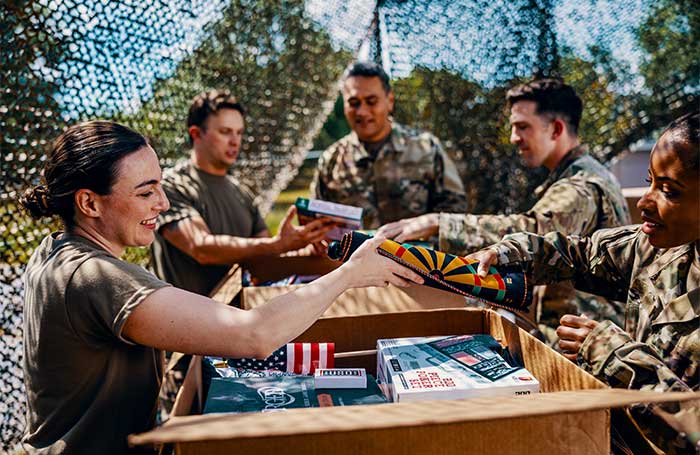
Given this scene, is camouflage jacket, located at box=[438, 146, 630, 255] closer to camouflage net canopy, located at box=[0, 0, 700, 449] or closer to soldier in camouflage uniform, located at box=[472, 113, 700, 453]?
soldier in camouflage uniform, located at box=[472, 113, 700, 453]

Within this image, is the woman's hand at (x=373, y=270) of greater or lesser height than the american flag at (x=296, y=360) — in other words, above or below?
above

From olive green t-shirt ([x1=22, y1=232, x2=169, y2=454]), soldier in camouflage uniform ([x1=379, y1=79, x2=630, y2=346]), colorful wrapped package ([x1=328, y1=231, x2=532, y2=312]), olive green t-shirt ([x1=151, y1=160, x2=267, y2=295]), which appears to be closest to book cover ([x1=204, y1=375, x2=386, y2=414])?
olive green t-shirt ([x1=22, y1=232, x2=169, y2=454])

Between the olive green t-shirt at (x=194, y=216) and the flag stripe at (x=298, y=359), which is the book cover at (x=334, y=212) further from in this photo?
the flag stripe at (x=298, y=359)

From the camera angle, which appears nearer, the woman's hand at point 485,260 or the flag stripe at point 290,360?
the flag stripe at point 290,360

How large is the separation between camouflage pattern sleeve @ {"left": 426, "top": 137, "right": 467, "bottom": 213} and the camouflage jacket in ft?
3.52

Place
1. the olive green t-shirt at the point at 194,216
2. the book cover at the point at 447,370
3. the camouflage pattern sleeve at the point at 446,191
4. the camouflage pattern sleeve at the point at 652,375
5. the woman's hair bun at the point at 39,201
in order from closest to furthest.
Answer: the camouflage pattern sleeve at the point at 652,375
the book cover at the point at 447,370
the woman's hair bun at the point at 39,201
the olive green t-shirt at the point at 194,216
the camouflage pattern sleeve at the point at 446,191

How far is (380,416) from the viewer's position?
2.92 feet

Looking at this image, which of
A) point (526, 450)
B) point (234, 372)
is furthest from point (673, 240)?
point (234, 372)

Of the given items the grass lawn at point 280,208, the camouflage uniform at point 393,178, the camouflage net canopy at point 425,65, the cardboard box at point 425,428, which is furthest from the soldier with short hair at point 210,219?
the grass lawn at point 280,208

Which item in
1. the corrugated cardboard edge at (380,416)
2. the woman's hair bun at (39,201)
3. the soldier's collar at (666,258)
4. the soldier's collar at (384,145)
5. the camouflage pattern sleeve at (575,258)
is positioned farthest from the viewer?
the soldier's collar at (384,145)

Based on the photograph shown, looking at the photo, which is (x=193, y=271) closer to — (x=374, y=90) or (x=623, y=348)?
(x=374, y=90)

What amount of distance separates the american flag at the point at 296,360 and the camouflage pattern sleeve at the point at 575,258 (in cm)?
64

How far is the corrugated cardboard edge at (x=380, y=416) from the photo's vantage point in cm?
A: 83

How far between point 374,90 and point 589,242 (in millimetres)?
2119
